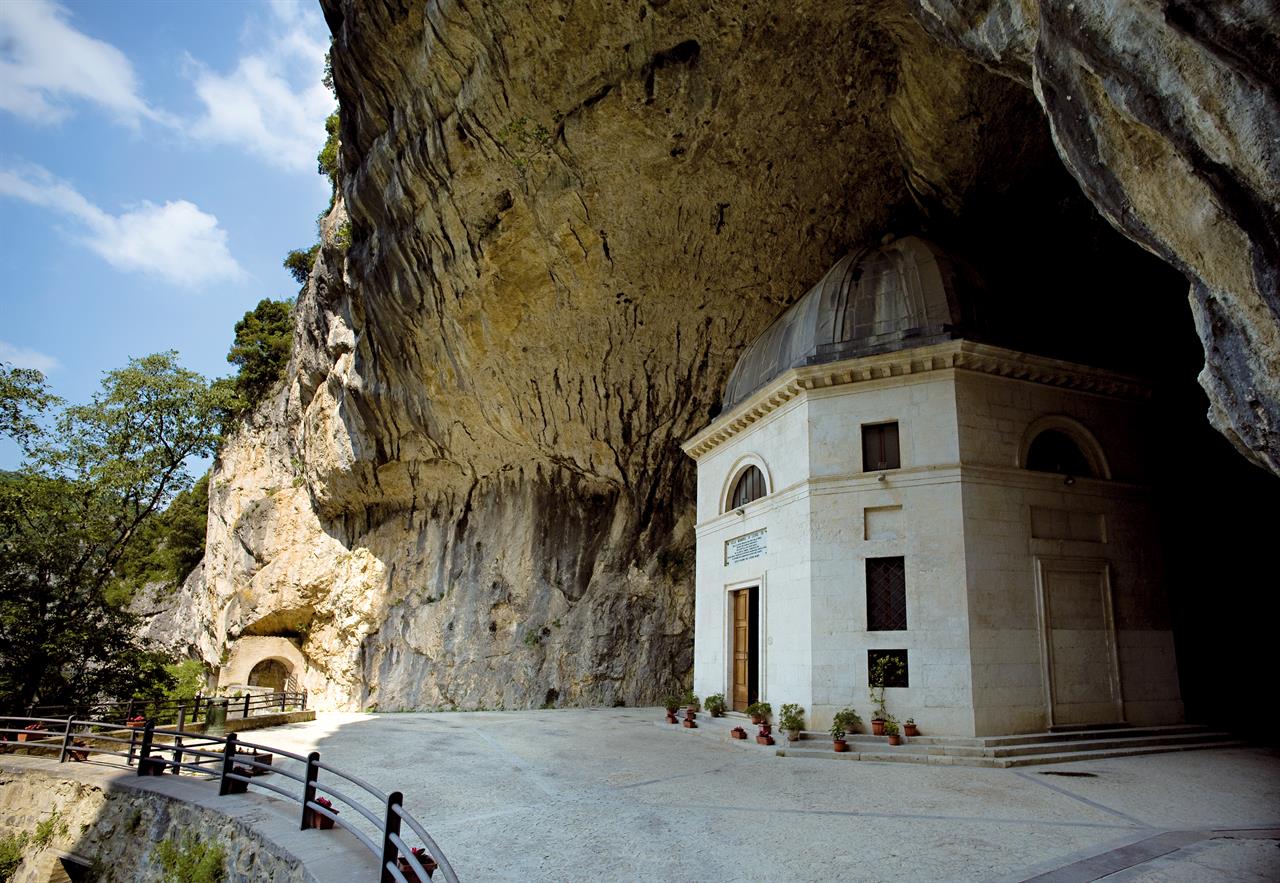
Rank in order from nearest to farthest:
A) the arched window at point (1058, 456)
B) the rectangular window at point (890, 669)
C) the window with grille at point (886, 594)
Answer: the rectangular window at point (890, 669) → the window with grille at point (886, 594) → the arched window at point (1058, 456)

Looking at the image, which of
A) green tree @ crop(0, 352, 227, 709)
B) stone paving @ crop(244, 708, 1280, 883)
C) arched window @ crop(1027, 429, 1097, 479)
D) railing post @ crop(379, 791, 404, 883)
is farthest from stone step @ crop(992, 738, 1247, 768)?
green tree @ crop(0, 352, 227, 709)

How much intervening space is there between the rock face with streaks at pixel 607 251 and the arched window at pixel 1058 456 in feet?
8.81

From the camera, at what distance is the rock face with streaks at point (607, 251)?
540 centimetres

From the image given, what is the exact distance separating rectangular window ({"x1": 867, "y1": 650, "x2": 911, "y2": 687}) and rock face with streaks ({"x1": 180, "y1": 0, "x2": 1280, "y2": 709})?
7272 millimetres

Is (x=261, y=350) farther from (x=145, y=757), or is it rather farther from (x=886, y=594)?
(x=886, y=594)

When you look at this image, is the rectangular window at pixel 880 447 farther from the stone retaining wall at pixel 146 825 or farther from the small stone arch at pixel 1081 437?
the stone retaining wall at pixel 146 825

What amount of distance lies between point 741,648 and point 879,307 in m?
7.84

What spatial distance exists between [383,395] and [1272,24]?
2288cm

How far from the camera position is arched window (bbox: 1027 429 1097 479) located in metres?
13.9

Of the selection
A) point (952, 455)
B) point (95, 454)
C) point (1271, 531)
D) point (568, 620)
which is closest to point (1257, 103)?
point (952, 455)

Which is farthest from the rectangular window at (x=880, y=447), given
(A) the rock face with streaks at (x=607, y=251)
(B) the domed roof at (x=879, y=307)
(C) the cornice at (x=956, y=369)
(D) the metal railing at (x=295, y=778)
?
(D) the metal railing at (x=295, y=778)

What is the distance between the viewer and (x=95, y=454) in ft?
79.5

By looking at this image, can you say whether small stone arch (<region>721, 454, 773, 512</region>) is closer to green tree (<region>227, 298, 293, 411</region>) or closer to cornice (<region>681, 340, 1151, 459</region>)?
cornice (<region>681, 340, 1151, 459</region>)

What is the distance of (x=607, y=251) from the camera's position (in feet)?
58.0
